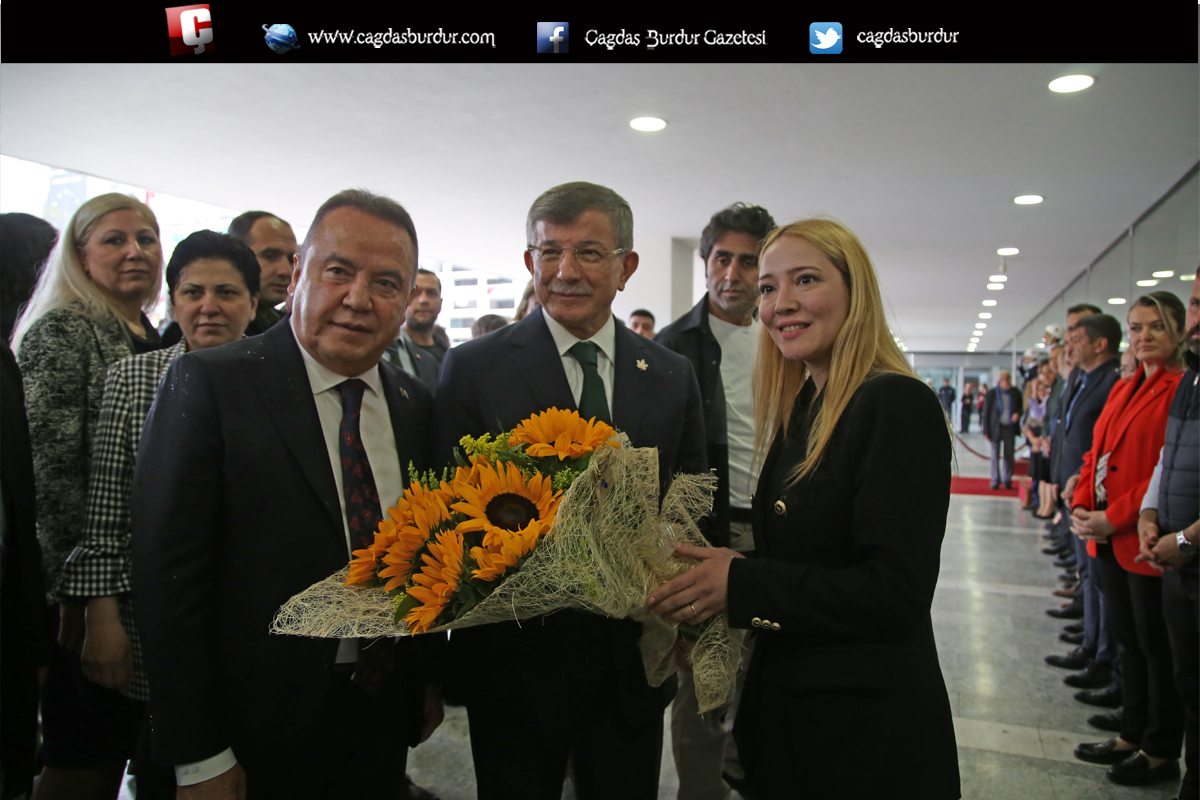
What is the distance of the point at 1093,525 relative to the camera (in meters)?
3.23

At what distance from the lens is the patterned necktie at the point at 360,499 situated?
139 cm

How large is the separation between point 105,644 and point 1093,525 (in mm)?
3803

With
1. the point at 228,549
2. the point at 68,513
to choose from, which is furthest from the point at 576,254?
the point at 68,513

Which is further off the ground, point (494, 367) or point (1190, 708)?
point (494, 367)

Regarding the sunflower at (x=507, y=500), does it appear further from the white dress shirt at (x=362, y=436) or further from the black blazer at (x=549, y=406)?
the white dress shirt at (x=362, y=436)

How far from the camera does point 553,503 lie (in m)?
1.19

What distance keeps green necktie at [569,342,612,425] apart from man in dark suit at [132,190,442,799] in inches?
19.2

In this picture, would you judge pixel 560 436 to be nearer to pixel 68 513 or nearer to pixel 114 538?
pixel 114 538

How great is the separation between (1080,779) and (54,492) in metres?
3.96

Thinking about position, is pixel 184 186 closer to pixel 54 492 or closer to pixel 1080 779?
pixel 54 492

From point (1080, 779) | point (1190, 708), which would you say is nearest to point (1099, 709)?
point (1080, 779)
